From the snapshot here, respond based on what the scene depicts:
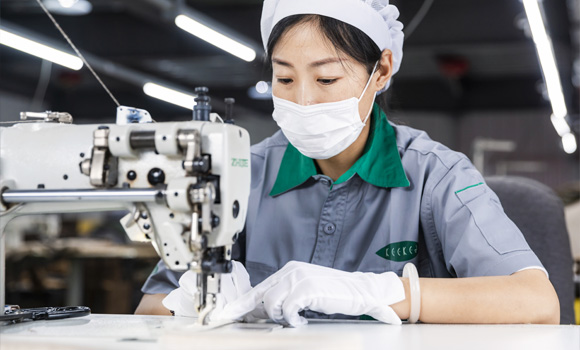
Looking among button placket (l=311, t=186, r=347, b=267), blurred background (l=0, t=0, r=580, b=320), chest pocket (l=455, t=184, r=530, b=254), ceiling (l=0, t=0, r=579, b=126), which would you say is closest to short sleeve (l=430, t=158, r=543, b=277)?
chest pocket (l=455, t=184, r=530, b=254)

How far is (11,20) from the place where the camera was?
827 centimetres

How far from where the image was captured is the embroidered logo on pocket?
1659mm

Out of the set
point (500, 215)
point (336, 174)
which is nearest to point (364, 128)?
point (336, 174)

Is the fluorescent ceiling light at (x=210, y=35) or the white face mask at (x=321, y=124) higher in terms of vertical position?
Answer: the fluorescent ceiling light at (x=210, y=35)

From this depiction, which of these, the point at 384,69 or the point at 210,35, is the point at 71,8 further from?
the point at 384,69

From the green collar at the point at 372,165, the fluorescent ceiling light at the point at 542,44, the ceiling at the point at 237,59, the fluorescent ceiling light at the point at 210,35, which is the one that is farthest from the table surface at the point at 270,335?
the fluorescent ceiling light at the point at 210,35

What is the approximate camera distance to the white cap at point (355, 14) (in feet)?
5.37

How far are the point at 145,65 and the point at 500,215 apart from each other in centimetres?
986

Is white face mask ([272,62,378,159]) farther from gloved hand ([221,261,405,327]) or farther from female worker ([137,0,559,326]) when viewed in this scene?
gloved hand ([221,261,405,327])

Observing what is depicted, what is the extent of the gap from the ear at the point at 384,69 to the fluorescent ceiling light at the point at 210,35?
372 cm

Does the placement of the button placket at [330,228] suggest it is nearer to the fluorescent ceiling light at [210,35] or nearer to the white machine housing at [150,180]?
the white machine housing at [150,180]

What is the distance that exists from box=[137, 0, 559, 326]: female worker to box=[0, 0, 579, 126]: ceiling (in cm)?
35

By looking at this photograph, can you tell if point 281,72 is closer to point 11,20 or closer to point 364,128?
point 364,128

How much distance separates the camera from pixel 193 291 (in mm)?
1335
